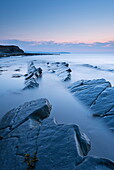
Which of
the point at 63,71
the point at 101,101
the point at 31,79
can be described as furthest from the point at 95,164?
the point at 63,71

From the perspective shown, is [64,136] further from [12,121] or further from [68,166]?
[12,121]

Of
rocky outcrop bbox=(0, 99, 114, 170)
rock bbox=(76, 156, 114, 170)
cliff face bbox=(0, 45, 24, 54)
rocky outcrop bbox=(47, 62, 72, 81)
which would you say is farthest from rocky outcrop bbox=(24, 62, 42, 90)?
cliff face bbox=(0, 45, 24, 54)

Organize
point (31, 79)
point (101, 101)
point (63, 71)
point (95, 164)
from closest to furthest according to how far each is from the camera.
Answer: point (95, 164) → point (101, 101) → point (31, 79) → point (63, 71)

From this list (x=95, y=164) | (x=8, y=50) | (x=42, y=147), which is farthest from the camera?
(x=8, y=50)

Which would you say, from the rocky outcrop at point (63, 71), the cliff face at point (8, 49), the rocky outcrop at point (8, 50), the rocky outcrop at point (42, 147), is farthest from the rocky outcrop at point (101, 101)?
the cliff face at point (8, 49)

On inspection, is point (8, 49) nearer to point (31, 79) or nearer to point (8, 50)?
point (8, 50)

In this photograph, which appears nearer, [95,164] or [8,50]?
[95,164]

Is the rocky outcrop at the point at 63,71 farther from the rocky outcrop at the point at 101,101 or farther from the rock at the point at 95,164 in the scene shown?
the rock at the point at 95,164

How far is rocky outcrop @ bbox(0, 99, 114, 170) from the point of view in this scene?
1737 mm

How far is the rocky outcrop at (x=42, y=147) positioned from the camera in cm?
174

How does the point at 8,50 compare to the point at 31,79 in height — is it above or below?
above

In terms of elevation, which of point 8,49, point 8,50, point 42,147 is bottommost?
point 42,147

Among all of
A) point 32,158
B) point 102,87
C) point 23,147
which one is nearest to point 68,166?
point 32,158

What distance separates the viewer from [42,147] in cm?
204
